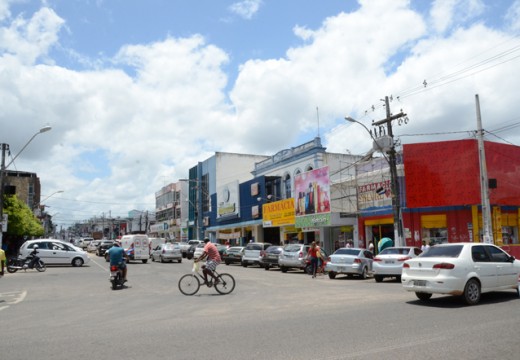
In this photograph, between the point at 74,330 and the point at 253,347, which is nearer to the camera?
the point at 253,347

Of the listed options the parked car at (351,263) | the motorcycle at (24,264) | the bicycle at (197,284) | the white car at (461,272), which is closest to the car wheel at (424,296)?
the white car at (461,272)

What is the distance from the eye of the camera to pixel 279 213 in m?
41.4

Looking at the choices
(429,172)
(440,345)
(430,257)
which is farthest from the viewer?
(429,172)

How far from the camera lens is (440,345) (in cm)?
709

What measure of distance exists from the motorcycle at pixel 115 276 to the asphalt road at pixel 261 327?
227cm

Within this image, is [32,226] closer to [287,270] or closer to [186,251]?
[186,251]

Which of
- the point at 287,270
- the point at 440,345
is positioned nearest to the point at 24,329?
the point at 440,345

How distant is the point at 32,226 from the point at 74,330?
40969mm

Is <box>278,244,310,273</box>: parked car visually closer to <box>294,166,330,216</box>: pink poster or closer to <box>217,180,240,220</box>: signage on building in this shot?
<box>294,166,330,216</box>: pink poster

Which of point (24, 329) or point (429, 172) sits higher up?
point (429, 172)

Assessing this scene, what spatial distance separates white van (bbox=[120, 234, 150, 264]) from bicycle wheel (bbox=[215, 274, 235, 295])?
74.1ft

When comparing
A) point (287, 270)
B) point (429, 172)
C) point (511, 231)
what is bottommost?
point (287, 270)

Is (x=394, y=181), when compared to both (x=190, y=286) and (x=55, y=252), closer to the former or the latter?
(x=190, y=286)

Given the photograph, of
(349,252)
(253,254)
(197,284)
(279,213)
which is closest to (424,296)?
(197,284)
